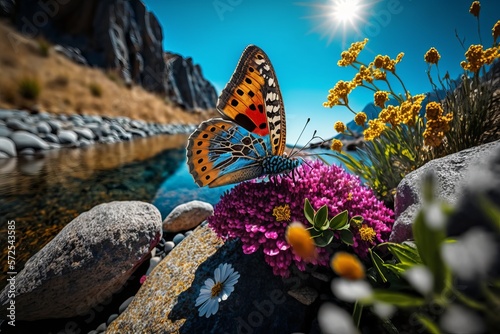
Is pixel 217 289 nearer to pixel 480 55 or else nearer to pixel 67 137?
pixel 480 55

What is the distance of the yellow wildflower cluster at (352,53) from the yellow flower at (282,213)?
2.16 metres

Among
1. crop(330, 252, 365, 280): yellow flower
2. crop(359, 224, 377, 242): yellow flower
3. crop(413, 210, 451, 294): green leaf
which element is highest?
crop(413, 210, 451, 294): green leaf

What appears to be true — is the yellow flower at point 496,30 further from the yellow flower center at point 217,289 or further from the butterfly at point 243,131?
the yellow flower center at point 217,289

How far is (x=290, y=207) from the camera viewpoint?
6.71ft

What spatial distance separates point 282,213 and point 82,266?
2.28 meters

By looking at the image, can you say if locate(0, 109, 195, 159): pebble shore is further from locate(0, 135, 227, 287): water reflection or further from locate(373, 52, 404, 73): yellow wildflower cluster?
locate(373, 52, 404, 73): yellow wildflower cluster

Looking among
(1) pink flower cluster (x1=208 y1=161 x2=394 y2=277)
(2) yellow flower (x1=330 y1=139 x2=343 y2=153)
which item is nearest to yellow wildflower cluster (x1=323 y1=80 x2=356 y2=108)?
(2) yellow flower (x1=330 y1=139 x2=343 y2=153)

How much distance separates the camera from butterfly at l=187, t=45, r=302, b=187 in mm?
2936

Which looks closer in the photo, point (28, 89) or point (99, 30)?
point (28, 89)

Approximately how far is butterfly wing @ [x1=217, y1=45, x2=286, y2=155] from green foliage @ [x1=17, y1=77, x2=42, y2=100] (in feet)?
56.8

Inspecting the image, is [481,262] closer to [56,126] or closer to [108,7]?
[56,126]

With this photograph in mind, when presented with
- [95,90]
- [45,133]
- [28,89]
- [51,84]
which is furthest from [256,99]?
[95,90]

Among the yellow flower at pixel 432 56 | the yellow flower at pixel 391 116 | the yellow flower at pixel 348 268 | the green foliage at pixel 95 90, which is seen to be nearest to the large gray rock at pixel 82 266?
the yellow flower at pixel 348 268

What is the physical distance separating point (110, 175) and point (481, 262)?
8.08m
